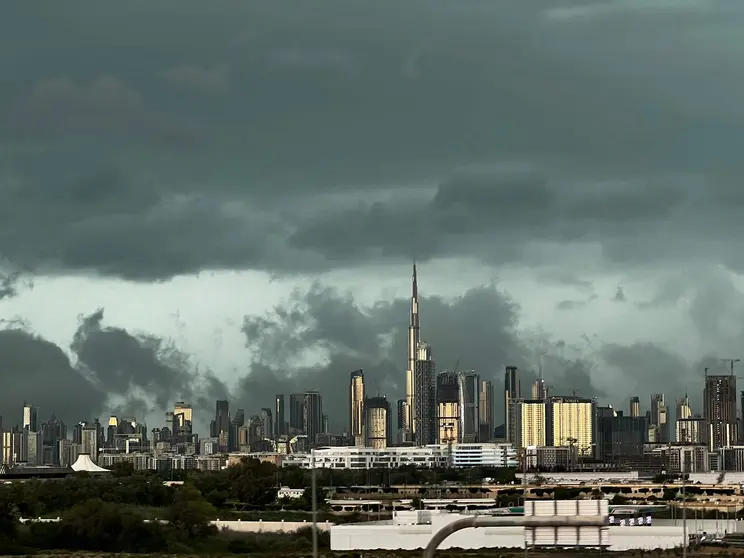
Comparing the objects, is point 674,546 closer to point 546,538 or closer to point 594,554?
point 594,554

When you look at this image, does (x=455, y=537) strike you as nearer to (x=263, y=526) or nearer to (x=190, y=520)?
(x=190, y=520)

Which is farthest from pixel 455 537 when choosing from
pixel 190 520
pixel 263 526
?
pixel 263 526

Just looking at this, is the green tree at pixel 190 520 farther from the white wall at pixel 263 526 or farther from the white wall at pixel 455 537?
the white wall at pixel 455 537

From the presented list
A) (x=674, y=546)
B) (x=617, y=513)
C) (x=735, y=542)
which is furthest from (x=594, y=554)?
(x=617, y=513)

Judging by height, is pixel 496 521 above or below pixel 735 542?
above

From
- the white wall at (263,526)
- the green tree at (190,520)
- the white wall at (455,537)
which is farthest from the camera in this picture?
the white wall at (263,526)

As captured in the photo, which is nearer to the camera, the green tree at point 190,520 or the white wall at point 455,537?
the white wall at point 455,537

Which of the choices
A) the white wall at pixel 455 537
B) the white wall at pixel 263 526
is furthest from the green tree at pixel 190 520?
the white wall at pixel 455 537

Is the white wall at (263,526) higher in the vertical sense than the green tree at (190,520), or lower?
lower

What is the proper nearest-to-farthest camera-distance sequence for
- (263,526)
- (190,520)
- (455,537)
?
(455,537)
(190,520)
(263,526)

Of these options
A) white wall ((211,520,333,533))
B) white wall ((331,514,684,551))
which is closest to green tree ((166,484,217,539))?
white wall ((211,520,333,533))

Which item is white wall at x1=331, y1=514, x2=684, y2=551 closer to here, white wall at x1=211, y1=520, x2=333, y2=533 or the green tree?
the green tree
